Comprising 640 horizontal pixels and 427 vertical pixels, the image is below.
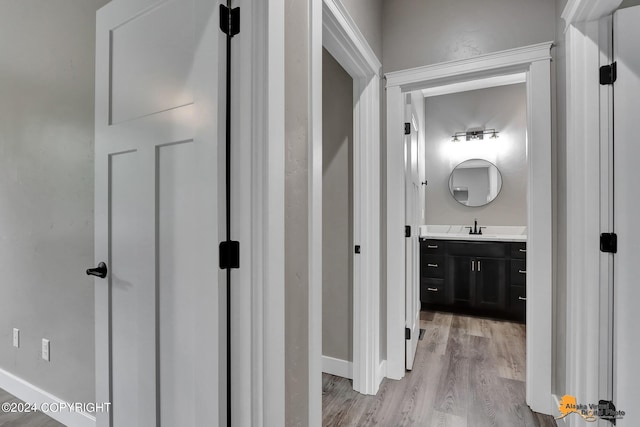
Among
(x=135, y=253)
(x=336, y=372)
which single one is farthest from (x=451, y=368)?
(x=135, y=253)

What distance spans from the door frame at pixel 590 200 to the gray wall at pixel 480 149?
2.70 metres

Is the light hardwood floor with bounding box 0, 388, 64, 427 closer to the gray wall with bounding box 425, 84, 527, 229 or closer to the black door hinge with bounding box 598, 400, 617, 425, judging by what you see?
the black door hinge with bounding box 598, 400, 617, 425

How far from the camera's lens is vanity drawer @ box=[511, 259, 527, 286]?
334cm

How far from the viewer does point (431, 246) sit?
149 inches

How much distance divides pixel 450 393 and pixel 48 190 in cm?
264

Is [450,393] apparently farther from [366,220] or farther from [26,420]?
[26,420]

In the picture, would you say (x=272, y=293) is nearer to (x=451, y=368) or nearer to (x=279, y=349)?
(x=279, y=349)

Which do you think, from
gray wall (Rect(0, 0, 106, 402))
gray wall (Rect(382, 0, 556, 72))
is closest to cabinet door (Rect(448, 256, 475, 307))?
gray wall (Rect(382, 0, 556, 72))

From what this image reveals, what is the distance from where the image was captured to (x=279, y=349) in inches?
40.4

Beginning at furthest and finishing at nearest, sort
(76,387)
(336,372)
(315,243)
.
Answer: (336,372)
(76,387)
(315,243)

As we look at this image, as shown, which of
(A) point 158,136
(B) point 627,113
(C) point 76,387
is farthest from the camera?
(C) point 76,387

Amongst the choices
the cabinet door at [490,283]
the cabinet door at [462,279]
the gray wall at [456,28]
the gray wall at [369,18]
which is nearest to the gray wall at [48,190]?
the gray wall at [369,18]

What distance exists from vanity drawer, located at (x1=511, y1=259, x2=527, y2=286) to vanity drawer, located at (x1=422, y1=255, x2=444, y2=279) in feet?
2.31

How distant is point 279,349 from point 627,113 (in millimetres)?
1692
